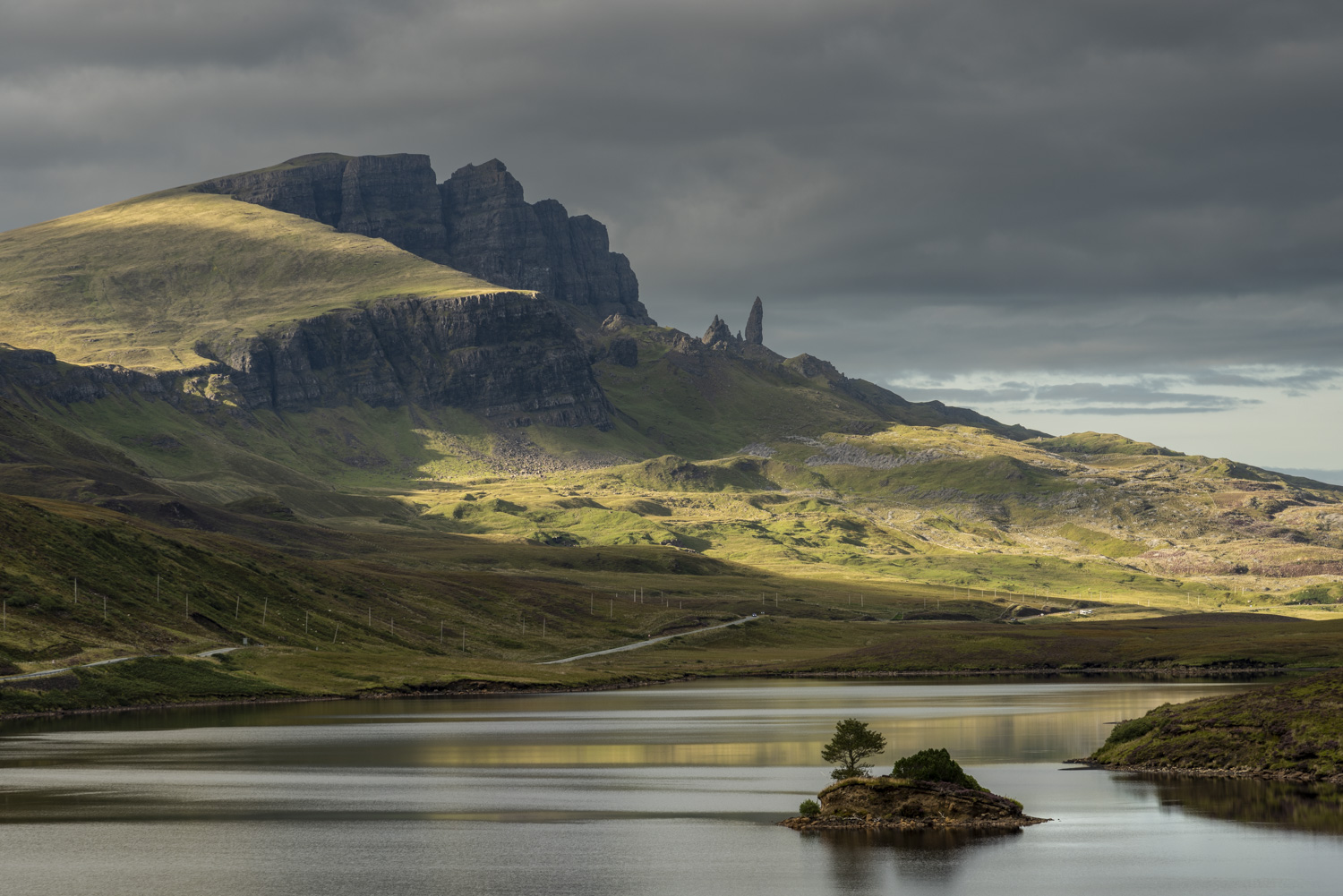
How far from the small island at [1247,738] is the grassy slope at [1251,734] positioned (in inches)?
2.3

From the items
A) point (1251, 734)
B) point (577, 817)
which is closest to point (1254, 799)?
point (1251, 734)

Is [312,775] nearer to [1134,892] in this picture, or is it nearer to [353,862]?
[353,862]

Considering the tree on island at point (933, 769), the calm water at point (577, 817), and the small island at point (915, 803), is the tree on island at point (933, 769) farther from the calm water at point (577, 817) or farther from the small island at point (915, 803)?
the calm water at point (577, 817)

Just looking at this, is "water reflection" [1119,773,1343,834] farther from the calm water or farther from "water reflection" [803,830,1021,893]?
"water reflection" [803,830,1021,893]

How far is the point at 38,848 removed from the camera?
62.0 metres

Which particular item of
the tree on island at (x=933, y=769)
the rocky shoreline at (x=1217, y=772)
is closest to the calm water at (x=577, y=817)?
the rocky shoreline at (x=1217, y=772)

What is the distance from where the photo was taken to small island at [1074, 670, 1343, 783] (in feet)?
285

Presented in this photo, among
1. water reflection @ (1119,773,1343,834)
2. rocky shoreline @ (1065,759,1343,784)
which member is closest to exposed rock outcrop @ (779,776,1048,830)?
water reflection @ (1119,773,1343,834)

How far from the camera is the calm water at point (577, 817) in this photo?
183 ft

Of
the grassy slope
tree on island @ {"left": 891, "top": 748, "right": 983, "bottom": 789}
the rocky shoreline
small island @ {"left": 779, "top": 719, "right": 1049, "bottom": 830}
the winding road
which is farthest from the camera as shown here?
the winding road

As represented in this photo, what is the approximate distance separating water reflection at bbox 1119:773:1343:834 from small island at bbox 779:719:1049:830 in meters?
10.9

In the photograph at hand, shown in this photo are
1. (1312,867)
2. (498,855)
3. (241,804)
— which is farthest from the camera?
(241,804)

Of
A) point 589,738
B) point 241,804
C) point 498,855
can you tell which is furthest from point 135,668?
point 498,855

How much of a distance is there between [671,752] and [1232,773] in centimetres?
4084
